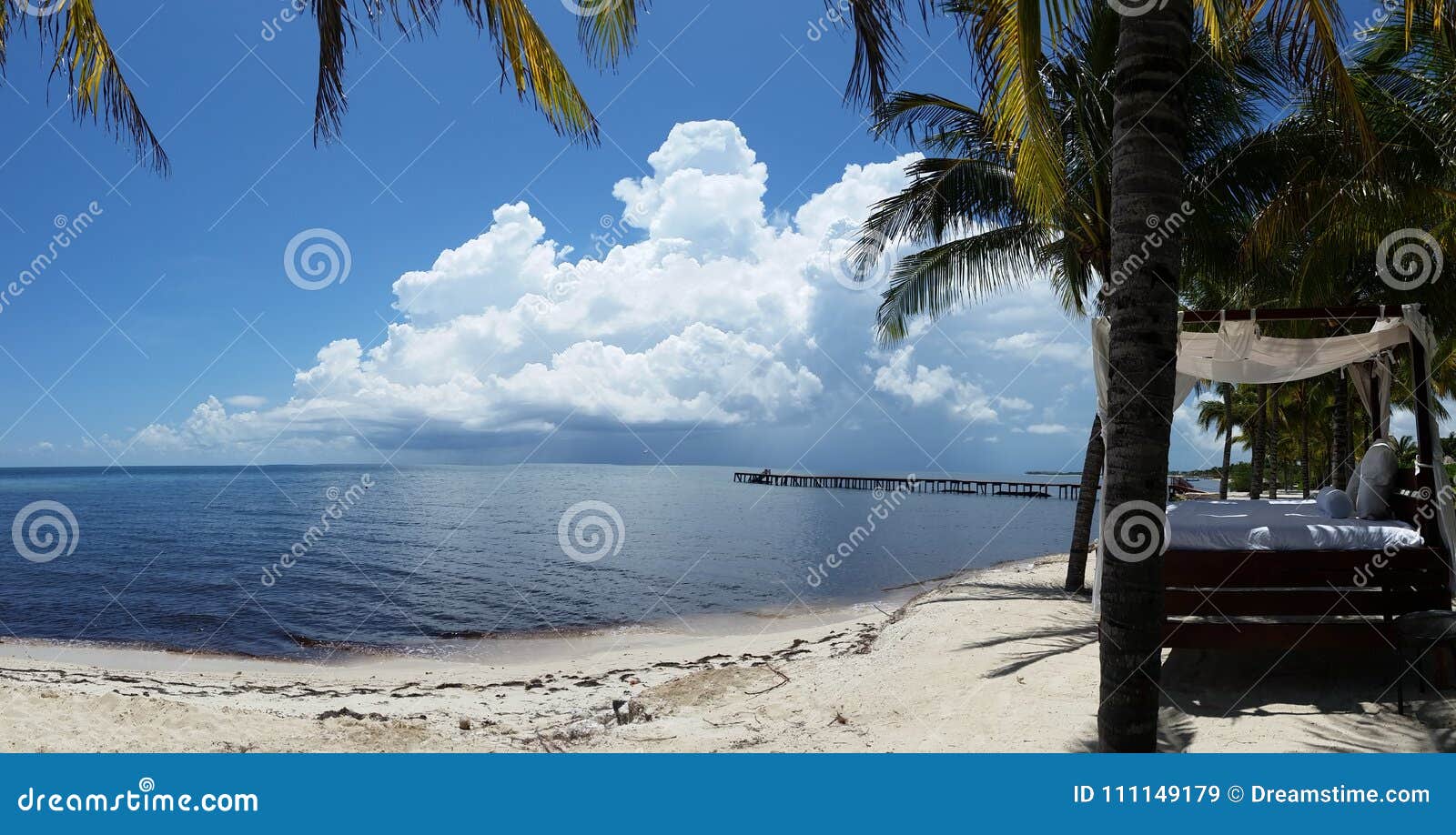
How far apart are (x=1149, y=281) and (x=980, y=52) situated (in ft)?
7.17

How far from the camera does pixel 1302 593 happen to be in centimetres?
593

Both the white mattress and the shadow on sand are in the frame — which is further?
the white mattress

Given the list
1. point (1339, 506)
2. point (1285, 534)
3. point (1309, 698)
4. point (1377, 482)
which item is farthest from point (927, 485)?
point (1309, 698)

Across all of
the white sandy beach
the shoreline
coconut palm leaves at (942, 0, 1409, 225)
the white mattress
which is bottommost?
the shoreline

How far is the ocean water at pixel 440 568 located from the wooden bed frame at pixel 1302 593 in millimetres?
11325

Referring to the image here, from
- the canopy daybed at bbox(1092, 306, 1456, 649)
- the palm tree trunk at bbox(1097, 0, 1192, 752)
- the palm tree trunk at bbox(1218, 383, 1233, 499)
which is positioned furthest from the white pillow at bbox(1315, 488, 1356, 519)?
the palm tree trunk at bbox(1218, 383, 1233, 499)

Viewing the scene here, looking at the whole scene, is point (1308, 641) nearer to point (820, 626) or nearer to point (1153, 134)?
point (1153, 134)

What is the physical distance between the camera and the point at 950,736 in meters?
5.48

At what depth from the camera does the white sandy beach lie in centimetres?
535

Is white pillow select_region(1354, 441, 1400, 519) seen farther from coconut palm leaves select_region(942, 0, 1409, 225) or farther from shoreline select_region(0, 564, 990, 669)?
shoreline select_region(0, 564, 990, 669)

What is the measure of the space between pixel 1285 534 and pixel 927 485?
Result: 8285 cm

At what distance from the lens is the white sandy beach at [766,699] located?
5348 mm

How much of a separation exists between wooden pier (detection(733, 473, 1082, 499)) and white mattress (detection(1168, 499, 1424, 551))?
68436 mm

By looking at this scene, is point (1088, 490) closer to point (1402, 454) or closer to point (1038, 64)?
point (1038, 64)
